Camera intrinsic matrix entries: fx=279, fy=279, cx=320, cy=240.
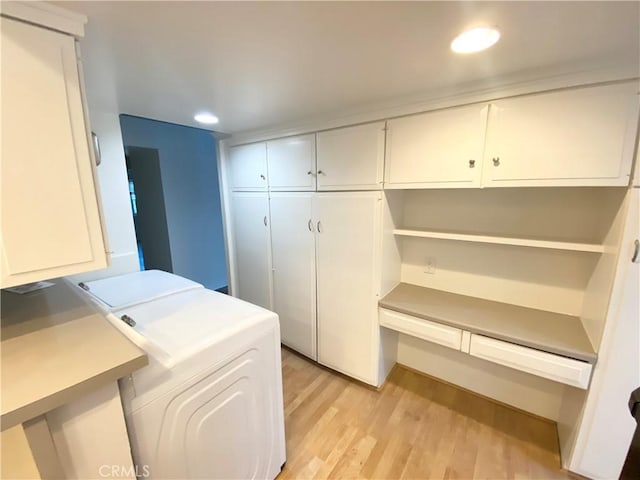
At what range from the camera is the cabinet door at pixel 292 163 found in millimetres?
2158

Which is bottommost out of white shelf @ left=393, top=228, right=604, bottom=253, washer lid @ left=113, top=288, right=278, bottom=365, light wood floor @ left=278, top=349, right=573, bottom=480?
light wood floor @ left=278, top=349, right=573, bottom=480

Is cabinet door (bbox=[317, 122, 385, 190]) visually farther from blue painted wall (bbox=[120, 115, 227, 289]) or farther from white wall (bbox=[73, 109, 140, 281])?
blue painted wall (bbox=[120, 115, 227, 289])

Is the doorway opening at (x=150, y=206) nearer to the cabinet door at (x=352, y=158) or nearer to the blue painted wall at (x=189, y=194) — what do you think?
A: the blue painted wall at (x=189, y=194)

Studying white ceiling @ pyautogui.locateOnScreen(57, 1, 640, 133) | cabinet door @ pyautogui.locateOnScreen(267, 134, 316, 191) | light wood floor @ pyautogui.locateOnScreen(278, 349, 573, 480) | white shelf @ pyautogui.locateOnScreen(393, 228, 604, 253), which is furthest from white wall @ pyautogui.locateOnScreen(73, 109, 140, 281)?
white shelf @ pyautogui.locateOnScreen(393, 228, 604, 253)

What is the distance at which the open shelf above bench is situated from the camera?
1.47 meters

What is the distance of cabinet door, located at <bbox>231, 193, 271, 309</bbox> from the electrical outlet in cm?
140

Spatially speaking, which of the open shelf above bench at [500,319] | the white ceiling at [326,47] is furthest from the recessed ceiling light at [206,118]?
the open shelf above bench at [500,319]

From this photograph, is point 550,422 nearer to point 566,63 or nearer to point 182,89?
point 566,63

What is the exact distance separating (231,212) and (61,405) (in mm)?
2327

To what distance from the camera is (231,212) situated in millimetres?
2908

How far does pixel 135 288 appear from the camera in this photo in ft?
5.49

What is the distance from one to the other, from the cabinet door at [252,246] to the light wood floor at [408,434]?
958mm

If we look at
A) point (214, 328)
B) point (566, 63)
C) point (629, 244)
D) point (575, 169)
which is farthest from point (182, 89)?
point (629, 244)

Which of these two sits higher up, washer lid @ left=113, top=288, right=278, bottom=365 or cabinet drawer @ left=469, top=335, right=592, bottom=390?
washer lid @ left=113, top=288, right=278, bottom=365
